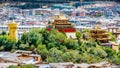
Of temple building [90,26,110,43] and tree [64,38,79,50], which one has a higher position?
tree [64,38,79,50]

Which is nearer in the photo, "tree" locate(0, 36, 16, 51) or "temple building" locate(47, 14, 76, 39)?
"tree" locate(0, 36, 16, 51)

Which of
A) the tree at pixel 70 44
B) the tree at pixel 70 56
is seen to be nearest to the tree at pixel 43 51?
the tree at pixel 70 56

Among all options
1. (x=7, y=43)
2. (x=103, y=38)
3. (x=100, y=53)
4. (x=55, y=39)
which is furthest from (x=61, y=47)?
(x=103, y=38)

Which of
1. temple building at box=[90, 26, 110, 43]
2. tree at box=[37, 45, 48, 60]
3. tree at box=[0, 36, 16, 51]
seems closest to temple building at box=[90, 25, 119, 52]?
temple building at box=[90, 26, 110, 43]

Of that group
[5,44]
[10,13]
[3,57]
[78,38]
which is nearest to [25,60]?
[3,57]

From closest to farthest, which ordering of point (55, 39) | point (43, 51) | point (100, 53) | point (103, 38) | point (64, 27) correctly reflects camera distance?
point (43, 51) → point (100, 53) → point (55, 39) → point (103, 38) → point (64, 27)

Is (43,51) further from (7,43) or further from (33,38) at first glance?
(7,43)

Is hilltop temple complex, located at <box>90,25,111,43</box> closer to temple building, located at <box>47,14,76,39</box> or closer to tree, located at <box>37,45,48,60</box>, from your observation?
temple building, located at <box>47,14,76,39</box>

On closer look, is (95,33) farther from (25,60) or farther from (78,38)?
(25,60)
